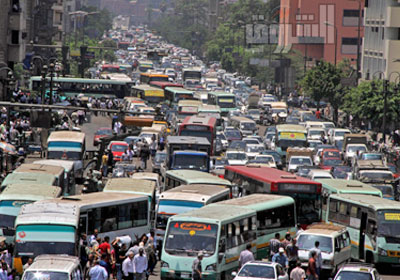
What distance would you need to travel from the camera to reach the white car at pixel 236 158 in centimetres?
5178

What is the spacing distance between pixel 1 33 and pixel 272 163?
2796 cm

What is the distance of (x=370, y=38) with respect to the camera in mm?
101875

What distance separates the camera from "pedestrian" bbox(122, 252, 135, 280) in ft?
83.4

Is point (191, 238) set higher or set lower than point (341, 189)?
lower

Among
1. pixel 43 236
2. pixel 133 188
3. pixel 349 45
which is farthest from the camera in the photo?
pixel 349 45

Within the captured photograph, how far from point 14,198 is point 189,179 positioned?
28.1 ft

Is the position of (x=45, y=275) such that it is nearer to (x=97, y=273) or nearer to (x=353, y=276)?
(x=97, y=273)

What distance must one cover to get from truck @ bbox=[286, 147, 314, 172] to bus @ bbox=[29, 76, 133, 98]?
36.3 m

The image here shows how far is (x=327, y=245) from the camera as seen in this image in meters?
28.4

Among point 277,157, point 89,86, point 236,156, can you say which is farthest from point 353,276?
point 89,86

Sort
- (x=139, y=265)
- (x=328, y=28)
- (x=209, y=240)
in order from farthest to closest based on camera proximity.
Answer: (x=328, y=28) → (x=209, y=240) → (x=139, y=265)

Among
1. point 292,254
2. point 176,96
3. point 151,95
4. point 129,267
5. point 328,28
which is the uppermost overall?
point 328,28

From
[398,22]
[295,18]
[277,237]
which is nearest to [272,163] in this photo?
[277,237]

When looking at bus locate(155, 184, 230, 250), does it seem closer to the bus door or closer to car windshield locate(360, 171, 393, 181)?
the bus door
